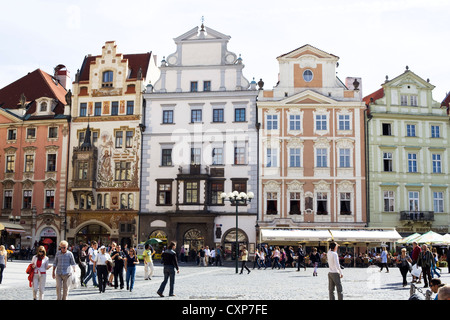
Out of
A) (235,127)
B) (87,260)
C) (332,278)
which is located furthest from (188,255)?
(332,278)

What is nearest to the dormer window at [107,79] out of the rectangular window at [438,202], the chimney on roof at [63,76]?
the chimney on roof at [63,76]

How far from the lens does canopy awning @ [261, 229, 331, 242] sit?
127 ft

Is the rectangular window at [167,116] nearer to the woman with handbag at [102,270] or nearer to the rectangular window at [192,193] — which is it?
the rectangular window at [192,193]

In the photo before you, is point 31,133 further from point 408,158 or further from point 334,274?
point 334,274

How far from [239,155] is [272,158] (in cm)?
267

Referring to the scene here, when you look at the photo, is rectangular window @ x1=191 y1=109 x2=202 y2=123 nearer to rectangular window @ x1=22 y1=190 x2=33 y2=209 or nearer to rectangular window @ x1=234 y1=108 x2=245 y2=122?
rectangular window @ x1=234 y1=108 x2=245 y2=122

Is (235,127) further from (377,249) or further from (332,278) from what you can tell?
(332,278)

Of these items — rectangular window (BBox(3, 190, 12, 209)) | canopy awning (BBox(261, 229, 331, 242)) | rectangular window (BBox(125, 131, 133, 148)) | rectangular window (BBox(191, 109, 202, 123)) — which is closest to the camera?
canopy awning (BBox(261, 229, 331, 242))

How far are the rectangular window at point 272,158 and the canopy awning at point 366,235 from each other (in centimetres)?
755

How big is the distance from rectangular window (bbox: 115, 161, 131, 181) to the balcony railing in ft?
73.2

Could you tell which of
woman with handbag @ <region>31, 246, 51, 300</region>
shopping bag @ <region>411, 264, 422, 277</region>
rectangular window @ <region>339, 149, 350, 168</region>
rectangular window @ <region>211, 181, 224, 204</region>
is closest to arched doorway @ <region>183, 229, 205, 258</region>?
rectangular window @ <region>211, 181, 224, 204</region>

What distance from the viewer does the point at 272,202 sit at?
144 feet
